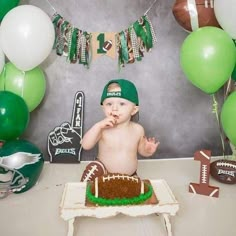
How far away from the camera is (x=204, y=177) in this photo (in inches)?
65.4

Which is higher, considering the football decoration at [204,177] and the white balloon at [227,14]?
the white balloon at [227,14]

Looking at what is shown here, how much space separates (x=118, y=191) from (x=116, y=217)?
0.23m

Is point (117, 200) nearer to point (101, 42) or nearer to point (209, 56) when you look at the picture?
point (209, 56)

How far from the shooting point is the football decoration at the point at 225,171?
1.76 metres

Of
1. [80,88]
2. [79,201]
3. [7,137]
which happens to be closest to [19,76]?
[7,137]

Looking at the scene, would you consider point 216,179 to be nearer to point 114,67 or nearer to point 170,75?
point 170,75

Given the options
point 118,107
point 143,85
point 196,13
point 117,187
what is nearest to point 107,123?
point 118,107

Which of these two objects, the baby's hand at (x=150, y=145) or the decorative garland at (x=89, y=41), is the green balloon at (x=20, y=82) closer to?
the decorative garland at (x=89, y=41)

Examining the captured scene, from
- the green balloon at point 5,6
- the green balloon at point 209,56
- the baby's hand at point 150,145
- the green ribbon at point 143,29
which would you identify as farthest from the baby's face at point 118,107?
the green balloon at point 5,6

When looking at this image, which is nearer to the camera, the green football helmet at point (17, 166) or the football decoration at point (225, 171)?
the green football helmet at point (17, 166)

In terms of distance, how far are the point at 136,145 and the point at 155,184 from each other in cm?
38

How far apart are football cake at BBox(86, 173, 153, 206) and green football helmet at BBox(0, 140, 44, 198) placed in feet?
1.45

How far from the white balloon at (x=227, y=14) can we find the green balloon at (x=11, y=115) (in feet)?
3.70

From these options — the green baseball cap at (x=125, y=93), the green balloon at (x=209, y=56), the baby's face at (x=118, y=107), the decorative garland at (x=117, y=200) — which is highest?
the green balloon at (x=209, y=56)
